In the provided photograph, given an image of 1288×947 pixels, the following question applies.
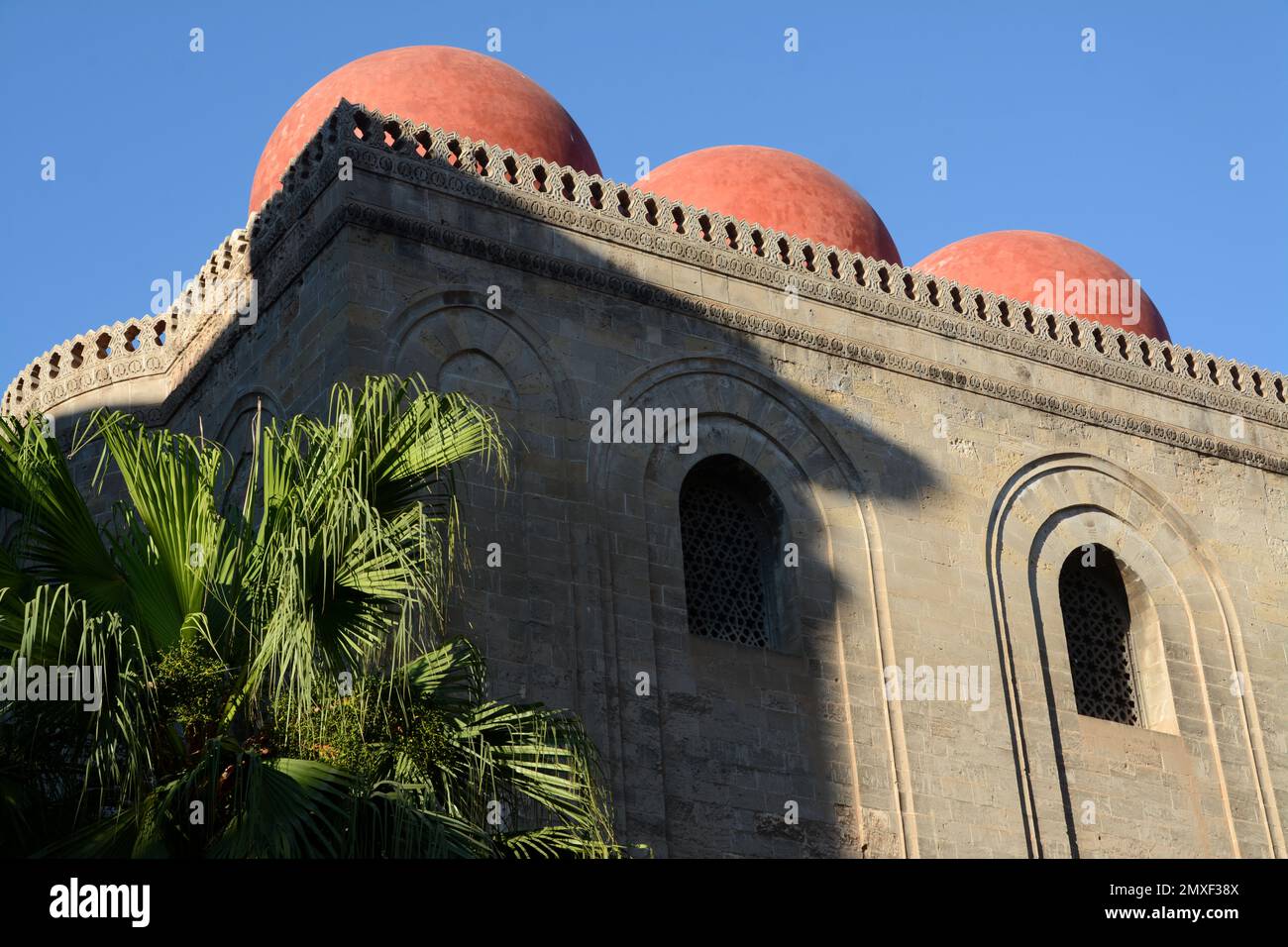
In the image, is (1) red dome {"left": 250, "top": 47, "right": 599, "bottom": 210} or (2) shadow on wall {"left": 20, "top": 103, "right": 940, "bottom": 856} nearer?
(2) shadow on wall {"left": 20, "top": 103, "right": 940, "bottom": 856}

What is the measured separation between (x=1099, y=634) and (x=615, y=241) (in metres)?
4.47

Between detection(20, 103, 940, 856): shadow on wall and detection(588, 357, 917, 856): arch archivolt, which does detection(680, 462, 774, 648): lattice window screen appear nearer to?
detection(20, 103, 940, 856): shadow on wall

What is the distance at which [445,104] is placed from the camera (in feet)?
48.6

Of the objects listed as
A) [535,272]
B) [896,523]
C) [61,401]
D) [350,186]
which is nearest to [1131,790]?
[896,523]

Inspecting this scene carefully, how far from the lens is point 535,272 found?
43.1 feet

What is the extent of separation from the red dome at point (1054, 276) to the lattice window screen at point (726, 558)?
4.56 metres

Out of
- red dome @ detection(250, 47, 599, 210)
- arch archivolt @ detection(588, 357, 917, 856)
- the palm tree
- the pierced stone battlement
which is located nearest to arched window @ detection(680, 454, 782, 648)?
arch archivolt @ detection(588, 357, 917, 856)

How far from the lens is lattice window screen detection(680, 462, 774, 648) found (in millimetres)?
13164

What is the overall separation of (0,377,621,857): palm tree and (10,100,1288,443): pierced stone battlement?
444 centimetres

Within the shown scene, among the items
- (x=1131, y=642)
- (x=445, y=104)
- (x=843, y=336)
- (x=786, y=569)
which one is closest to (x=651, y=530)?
(x=786, y=569)

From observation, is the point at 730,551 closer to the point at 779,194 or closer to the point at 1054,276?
the point at 779,194

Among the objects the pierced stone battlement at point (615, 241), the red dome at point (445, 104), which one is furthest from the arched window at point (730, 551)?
the red dome at point (445, 104)
